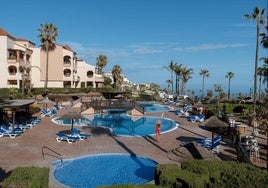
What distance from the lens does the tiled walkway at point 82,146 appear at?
1519 cm

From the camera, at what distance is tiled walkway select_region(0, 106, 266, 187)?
1519 cm

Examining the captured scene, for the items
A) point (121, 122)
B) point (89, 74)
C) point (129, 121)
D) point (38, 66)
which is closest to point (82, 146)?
point (121, 122)

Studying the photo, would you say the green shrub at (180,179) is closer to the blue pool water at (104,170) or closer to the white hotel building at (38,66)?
the blue pool water at (104,170)

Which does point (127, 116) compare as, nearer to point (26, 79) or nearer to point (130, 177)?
point (130, 177)

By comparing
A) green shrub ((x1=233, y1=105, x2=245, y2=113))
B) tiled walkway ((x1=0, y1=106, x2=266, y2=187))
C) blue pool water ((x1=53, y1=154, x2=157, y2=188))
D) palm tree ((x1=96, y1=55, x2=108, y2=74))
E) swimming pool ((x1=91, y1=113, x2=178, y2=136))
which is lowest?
blue pool water ((x1=53, y1=154, x2=157, y2=188))

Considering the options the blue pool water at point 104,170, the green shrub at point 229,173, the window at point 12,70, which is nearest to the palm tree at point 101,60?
the window at point 12,70

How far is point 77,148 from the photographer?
58.5 feet

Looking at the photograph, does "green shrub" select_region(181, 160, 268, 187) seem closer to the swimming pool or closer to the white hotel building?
the swimming pool

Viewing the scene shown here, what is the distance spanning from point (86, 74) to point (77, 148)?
5541cm

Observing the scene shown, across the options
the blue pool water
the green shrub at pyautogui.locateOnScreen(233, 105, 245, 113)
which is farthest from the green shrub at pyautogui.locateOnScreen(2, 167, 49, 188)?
the green shrub at pyautogui.locateOnScreen(233, 105, 245, 113)

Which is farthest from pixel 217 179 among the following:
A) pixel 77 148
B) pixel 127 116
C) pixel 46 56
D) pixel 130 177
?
pixel 46 56

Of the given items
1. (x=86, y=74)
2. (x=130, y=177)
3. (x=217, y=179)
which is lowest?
(x=130, y=177)

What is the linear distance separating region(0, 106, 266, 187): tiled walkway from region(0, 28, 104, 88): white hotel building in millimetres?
34131

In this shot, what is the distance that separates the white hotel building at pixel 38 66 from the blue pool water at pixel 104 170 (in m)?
42.5
